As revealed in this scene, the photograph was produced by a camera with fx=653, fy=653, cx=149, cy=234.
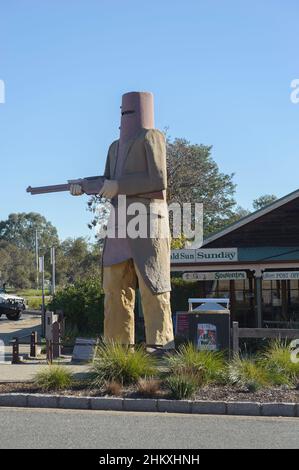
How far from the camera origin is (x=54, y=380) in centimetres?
913

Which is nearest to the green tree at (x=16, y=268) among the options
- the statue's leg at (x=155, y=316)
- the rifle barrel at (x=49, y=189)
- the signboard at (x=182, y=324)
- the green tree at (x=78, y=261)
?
the green tree at (x=78, y=261)

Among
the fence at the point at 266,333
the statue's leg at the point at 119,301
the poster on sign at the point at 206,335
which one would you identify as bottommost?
the poster on sign at the point at 206,335

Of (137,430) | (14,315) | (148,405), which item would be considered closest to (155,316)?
(148,405)

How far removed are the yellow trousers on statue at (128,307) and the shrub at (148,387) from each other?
5.84 ft

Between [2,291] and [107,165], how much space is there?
19.7m

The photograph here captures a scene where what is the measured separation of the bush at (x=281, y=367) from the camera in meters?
9.26

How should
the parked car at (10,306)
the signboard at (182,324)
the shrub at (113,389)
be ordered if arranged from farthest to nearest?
the parked car at (10,306) < the signboard at (182,324) < the shrub at (113,389)

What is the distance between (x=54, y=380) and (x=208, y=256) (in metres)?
9.83

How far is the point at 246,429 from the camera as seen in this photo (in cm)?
718

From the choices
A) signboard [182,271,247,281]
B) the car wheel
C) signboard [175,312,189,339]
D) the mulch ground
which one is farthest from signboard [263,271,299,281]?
the car wheel

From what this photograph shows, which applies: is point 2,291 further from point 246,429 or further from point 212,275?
point 246,429

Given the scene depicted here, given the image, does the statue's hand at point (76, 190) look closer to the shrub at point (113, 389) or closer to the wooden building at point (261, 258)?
the shrub at point (113, 389)

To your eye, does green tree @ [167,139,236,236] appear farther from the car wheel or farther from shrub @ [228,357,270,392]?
shrub @ [228,357,270,392]

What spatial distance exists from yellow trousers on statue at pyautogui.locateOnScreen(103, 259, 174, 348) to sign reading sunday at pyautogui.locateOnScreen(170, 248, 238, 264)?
7258mm
